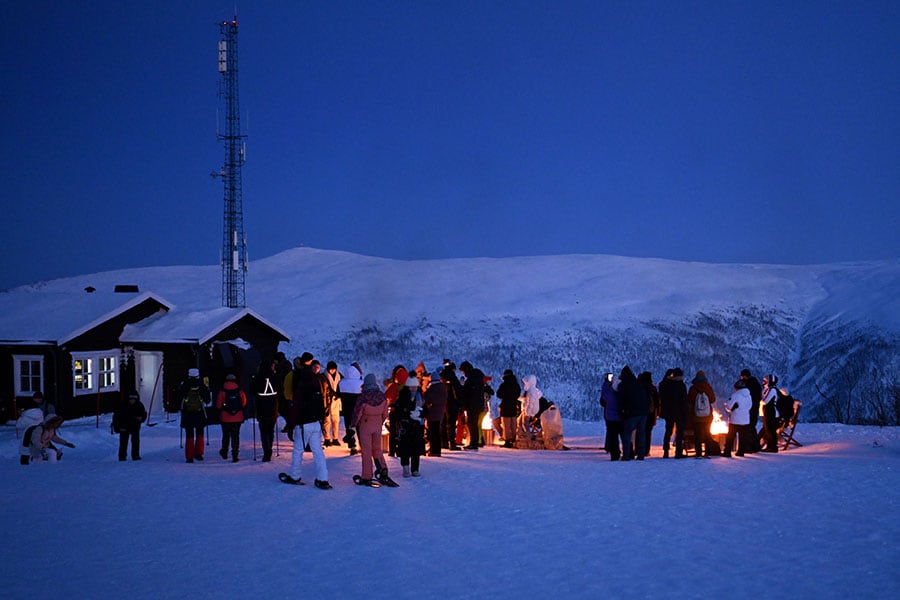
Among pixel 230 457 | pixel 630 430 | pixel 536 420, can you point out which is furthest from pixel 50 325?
pixel 630 430

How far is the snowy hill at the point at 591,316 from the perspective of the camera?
125ft

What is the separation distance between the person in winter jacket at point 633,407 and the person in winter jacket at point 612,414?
0.10m

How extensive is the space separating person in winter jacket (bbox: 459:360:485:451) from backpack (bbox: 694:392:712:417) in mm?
3910

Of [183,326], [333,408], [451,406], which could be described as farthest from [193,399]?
[183,326]

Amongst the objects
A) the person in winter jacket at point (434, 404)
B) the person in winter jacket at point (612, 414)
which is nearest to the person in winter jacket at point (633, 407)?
the person in winter jacket at point (612, 414)

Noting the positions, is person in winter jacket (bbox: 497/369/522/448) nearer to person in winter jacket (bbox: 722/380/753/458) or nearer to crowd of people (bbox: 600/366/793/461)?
crowd of people (bbox: 600/366/793/461)

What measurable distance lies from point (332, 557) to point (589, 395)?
89.2ft

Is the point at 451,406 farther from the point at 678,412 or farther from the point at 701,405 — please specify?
the point at 701,405

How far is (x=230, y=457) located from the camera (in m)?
14.6

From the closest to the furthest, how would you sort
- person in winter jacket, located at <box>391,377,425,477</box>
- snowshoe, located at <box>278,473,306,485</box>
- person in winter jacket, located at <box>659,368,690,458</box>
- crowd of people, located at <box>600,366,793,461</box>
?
snowshoe, located at <box>278,473,306,485</box> → person in winter jacket, located at <box>391,377,425,477</box> → crowd of people, located at <box>600,366,793,461</box> → person in winter jacket, located at <box>659,368,690,458</box>

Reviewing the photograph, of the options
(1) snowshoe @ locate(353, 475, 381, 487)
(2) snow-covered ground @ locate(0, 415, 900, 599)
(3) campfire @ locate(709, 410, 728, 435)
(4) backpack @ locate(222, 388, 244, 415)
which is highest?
(4) backpack @ locate(222, 388, 244, 415)

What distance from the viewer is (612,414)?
13625 millimetres

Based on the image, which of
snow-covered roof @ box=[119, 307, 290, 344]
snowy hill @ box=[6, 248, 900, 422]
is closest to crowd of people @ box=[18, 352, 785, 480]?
snow-covered roof @ box=[119, 307, 290, 344]

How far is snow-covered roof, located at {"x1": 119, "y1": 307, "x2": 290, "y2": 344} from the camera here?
73.2ft
